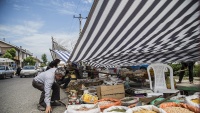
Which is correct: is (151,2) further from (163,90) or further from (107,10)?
(163,90)

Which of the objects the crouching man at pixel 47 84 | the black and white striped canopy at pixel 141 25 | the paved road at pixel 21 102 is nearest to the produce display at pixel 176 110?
the black and white striped canopy at pixel 141 25

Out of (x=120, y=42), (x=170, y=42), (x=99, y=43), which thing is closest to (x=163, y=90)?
(x=170, y=42)

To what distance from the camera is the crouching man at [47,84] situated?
4551 mm

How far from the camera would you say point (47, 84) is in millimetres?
4711

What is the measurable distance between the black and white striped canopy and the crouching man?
2.89ft

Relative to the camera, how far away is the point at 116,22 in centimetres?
390

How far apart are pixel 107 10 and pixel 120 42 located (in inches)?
64.2

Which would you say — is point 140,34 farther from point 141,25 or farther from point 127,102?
point 127,102

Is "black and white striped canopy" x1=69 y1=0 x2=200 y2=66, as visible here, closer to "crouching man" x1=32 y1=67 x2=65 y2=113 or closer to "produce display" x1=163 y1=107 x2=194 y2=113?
"crouching man" x1=32 y1=67 x2=65 y2=113

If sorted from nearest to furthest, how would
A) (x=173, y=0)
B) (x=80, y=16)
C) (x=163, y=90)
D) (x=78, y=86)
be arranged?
1. (x=173, y=0)
2. (x=163, y=90)
3. (x=78, y=86)
4. (x=80, y=16)

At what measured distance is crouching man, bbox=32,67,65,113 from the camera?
4.55 metres

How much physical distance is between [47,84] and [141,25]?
276cm

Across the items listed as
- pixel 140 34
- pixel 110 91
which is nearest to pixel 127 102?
pixel 110 91

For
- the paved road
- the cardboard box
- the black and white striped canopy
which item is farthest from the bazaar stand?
the black and white striped canopy
